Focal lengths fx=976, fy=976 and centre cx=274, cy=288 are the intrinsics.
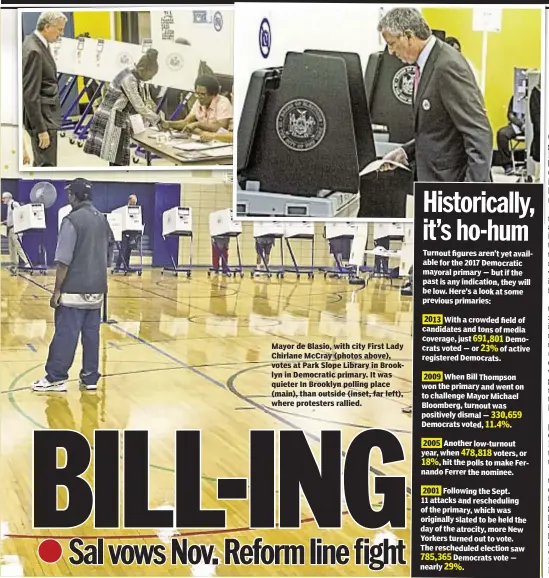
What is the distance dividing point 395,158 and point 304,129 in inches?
11.3

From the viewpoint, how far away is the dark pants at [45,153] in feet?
9.56

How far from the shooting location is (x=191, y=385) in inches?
115

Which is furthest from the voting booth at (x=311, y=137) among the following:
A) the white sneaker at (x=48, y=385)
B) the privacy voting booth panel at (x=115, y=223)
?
the white sneaker at (x=48, y=385)

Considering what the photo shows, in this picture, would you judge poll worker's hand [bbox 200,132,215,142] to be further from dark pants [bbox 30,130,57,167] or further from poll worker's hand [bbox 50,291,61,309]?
poll worker's hand [bbox 50,291,61,309]

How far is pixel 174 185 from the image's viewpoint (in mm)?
2916

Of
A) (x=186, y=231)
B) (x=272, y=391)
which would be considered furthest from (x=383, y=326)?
(x=186, y=231)

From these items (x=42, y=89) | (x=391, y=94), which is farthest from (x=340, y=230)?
(x=42, y=89)

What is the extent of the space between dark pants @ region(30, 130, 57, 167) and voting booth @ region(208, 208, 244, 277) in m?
0.51

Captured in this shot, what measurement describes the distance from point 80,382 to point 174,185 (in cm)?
65

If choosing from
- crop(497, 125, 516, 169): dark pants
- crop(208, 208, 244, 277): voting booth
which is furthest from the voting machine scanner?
crop(497, 125, 516, 169): dark pants

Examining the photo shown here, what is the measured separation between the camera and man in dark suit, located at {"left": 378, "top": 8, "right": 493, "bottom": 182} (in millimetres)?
2873

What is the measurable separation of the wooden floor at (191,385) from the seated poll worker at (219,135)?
1.35 ft

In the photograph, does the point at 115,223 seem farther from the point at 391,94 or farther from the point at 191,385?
the point at 391,94

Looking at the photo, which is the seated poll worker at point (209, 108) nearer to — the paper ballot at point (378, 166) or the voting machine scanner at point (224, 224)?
the voting machine scanner at point (224, 224)
